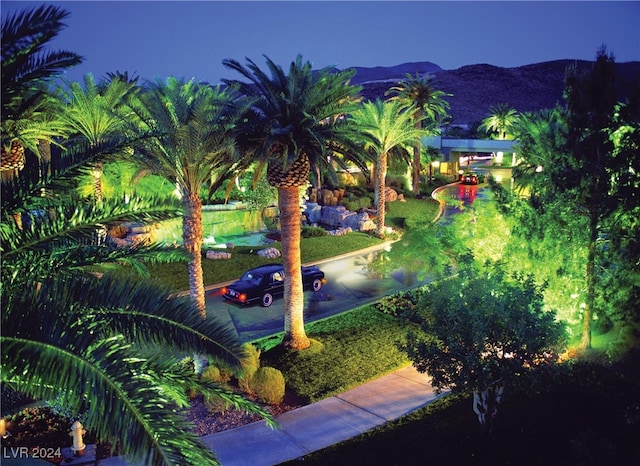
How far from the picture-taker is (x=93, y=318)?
22.0ft

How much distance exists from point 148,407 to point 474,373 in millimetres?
6875

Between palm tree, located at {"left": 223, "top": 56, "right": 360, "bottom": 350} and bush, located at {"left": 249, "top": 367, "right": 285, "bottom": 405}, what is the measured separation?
302 centimetres

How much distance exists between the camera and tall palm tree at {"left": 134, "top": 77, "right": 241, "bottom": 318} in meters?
13.6

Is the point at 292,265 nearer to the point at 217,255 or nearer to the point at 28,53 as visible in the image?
the point at 28,53

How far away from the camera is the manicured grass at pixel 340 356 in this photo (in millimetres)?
14203

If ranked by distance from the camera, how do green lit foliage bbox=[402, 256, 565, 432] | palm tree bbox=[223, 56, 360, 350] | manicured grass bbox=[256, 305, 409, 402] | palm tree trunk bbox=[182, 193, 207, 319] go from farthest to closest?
palm tree bbox=[223, 56, 360, 350] < palm tree trunk bbox=[182, 193, 207, 319] < manicured grass bbox=[256, 305, 409, 402] < green lit foliage bbox=[402, 256, 565, 432]

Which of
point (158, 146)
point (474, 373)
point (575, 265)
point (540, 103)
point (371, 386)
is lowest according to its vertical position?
point (371, 386)

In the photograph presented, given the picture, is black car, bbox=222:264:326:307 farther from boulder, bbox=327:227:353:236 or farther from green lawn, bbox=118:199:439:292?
boulder, bbox=327:227:353:236

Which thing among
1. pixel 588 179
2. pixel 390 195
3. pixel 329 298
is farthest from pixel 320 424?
pixel 390 195

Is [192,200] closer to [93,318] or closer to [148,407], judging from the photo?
[93,318]

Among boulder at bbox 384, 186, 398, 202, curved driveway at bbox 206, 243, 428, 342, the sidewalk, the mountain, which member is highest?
the mountain

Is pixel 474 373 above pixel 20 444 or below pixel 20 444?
above

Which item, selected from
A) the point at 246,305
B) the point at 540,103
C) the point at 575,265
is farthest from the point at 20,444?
the point at 540,103

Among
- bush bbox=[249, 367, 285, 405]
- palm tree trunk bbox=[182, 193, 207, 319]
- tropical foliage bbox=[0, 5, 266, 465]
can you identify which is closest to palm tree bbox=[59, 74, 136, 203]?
palm tree trunk bbox=[182, 193, 207, 319]
